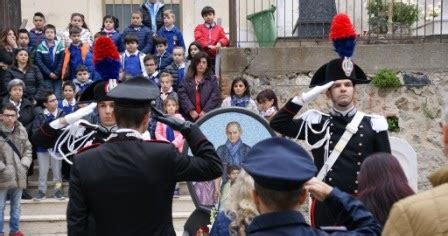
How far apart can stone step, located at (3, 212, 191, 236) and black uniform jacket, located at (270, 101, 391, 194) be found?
4.28 m

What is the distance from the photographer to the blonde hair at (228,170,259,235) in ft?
12.7

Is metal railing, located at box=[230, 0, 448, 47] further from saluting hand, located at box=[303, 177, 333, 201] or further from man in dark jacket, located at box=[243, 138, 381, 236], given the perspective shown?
man in dark jacket, located at box=[243, 138, 381, 236]

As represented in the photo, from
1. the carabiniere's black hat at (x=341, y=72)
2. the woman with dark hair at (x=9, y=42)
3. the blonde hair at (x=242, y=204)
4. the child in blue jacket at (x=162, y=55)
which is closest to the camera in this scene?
the blonde hair at (x=242, y=204)

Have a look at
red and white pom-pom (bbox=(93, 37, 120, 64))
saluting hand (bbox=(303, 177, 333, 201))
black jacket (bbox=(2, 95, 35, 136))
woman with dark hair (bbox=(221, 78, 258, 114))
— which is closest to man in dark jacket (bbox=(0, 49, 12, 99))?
black jacket (bbox=(2, 95, 35, 136))

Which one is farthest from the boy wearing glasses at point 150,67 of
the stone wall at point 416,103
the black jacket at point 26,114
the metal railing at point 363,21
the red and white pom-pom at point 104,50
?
the red and white pom-pom at point 104,50

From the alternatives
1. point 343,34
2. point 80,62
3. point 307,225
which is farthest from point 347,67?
point 80,62

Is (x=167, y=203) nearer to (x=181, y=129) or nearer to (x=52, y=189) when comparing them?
(x=181, y=129)

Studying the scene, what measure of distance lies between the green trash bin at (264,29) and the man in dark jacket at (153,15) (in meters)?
1.98

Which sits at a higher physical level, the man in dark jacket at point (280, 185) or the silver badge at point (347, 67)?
the silver badge at point (347, 67)

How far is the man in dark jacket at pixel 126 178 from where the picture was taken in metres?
4.26

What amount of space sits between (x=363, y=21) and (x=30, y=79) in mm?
4541

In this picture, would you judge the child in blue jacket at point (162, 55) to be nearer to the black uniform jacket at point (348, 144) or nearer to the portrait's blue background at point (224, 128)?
the portrait's blue background at point (224, 128)

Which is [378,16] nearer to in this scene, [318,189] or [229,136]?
[229,136]

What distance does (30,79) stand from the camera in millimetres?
12125
